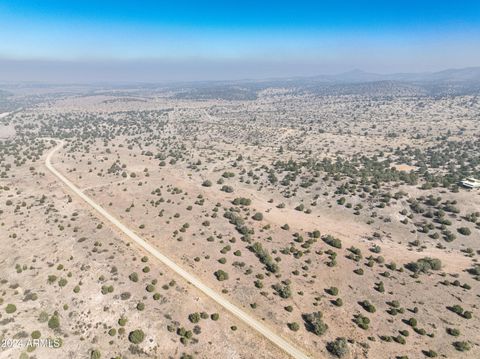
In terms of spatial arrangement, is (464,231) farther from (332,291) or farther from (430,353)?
(430,353)

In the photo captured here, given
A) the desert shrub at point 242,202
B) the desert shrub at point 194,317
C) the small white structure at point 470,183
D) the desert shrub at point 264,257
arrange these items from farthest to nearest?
the small white structure at point 470,183
the desert shrub at point 242,202
the desert shrub at point 264,257
the desert shrub at point 194,317

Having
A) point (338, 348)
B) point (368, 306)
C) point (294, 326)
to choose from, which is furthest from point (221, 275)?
point (368, 306)

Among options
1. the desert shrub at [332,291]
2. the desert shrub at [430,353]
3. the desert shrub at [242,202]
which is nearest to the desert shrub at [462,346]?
the desert shrub at [430,353]

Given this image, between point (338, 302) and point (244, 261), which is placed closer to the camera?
point (338, 302)

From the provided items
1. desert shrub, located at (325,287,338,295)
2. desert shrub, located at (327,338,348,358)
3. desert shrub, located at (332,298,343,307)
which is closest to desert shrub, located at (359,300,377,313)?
desert shrub, located at (332,298,343,307)

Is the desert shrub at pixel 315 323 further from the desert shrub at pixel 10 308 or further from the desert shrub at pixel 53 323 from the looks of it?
the desert shrub at pixel 10 308

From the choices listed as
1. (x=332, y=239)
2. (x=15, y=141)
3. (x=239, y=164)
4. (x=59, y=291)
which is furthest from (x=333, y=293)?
(x=15, y=141)

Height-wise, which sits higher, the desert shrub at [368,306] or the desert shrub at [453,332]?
the desert shrub at [453,332]

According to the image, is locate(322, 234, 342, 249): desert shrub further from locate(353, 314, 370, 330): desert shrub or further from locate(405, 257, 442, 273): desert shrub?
locate(353, 314, 370, 330): desert shrub

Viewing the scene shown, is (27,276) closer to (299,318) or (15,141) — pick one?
(299,318)
